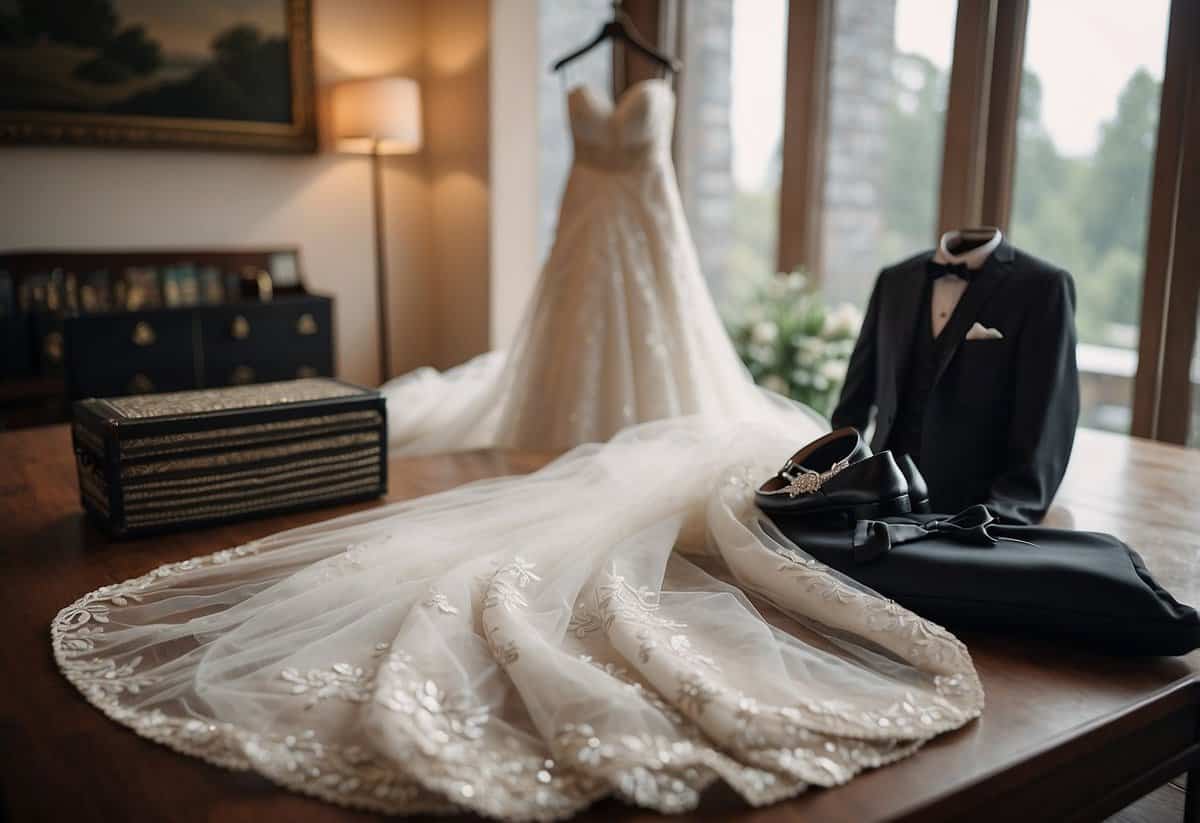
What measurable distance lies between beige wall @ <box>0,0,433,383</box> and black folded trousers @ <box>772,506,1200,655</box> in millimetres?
3485

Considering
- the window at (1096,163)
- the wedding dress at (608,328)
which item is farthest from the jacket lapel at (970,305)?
the window at (1096,163)

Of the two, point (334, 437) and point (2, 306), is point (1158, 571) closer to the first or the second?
point (334, 437)

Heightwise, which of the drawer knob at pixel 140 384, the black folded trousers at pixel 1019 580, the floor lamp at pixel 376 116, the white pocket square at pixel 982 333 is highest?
the floor lamp at pixel 376 116

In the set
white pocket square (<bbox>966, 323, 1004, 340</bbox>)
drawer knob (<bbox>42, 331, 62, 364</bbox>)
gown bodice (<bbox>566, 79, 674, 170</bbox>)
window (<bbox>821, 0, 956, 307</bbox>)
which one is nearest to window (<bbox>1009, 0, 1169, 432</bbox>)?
window (<bbox>821, 0, 956, 307</bbox>)

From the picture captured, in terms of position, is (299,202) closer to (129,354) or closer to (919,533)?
(129,354)

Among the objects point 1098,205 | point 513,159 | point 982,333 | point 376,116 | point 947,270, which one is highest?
point 376,116

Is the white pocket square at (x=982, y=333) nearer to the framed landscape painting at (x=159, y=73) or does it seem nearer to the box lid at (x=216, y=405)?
the box lid at (x=216, y=405)

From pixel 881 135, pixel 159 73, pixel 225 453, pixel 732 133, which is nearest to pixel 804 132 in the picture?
pixel 881 135

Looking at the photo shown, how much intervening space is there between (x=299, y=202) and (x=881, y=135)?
2511 millimetres

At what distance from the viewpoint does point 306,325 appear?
12.8 feet

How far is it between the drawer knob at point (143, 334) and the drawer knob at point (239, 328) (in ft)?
0.92

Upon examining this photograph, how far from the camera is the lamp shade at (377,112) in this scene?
399 cm

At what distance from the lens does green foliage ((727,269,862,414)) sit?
3.24 m

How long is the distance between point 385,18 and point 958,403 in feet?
11.8
